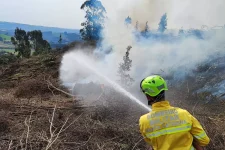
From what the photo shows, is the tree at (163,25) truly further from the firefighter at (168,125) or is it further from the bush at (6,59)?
the firefighter at (168,125)

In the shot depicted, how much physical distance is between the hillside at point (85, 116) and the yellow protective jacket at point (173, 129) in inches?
125

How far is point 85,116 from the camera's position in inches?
310

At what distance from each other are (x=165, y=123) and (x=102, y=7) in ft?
82.8

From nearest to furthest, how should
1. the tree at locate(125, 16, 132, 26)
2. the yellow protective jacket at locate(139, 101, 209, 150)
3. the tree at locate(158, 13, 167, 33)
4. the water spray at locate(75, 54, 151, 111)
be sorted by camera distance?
A: the yellow protective jacket at locate(139, 101, 209, 150) → the water spray at locate(75, 54, 151, 111) → the tree at locate(158, 13, 167, 33) → the tree at locate(125, 16, 132, 26)

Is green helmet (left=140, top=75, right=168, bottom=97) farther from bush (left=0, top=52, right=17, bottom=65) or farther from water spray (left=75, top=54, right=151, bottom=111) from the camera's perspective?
bush (left=0, top=52, right=17, bottom=65)

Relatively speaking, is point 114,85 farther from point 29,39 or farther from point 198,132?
point 29,39

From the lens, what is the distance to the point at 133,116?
798cm

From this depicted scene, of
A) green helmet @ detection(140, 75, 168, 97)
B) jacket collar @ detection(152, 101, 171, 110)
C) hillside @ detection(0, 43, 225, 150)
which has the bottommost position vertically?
hillside @ detection(0, 43, 225, 150)

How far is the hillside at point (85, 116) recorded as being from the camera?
6.06 metres

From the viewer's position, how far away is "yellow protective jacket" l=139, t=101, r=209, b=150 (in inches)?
107

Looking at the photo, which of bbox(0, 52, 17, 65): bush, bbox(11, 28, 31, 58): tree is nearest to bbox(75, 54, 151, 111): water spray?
bbox(0, 52, 17, 65): bush

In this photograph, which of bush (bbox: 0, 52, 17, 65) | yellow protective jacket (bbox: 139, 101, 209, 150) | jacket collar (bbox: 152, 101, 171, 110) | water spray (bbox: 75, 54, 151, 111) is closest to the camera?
yellow protective jacket (bbox: 139, 101, 209, 150)

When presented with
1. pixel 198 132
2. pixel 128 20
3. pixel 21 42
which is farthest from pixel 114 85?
pixel 21 42

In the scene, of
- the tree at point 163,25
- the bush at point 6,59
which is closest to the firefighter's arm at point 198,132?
the tree at point 163,25
